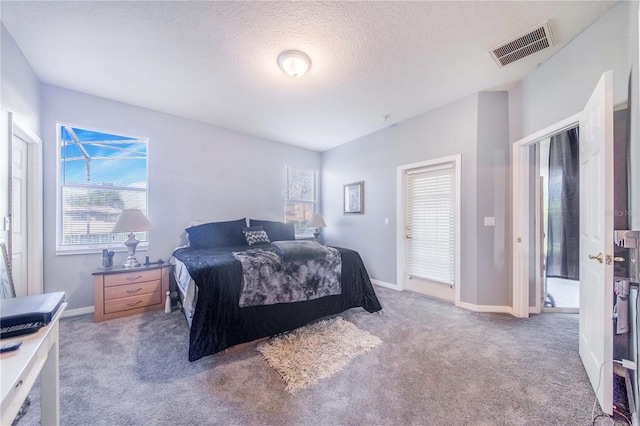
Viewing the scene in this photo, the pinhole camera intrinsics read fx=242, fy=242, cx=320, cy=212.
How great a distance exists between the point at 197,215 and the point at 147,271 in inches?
43.7

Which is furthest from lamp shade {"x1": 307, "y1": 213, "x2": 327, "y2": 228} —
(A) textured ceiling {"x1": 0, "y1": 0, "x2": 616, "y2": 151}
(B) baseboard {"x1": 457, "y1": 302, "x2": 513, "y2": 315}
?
(B) baseboard {"x1": 457, "y1": 302, "x2": 513, "y2": 315}

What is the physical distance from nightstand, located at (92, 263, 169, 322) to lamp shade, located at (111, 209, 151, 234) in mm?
469

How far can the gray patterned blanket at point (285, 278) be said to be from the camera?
7.19ft

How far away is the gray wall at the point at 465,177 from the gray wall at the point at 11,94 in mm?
4160

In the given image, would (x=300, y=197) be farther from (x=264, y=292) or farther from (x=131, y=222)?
(x=264, y=292)

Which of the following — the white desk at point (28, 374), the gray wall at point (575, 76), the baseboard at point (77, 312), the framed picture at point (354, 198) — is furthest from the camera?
the framed picture at point (354, 198)

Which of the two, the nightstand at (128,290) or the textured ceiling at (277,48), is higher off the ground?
the textured ceiling at (277,48)

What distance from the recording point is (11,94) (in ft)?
6.70

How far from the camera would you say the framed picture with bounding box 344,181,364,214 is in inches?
175

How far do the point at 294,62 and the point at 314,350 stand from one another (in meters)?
2.60

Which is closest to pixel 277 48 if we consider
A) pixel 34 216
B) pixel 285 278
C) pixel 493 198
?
pixel 285 278

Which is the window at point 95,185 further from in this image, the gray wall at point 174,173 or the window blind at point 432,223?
the window blind at point 432,223

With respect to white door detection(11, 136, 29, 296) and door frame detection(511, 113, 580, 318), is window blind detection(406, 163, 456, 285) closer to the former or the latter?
door frame detection(511, 113, 580, 318)

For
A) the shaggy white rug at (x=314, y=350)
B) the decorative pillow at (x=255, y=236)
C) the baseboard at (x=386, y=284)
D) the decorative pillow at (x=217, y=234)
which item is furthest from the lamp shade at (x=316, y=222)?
the shaggy white rug at (x=314, y=350)
